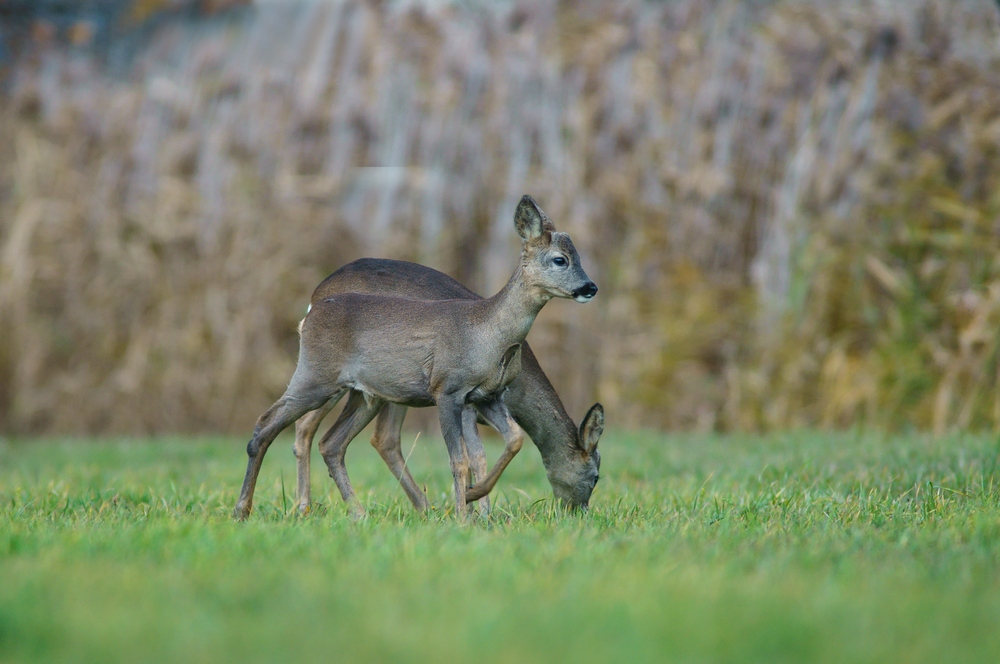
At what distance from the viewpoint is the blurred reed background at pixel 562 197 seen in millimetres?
9361

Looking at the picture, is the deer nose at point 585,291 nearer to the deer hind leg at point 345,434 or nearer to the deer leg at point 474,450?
the deer leg at point 474,450

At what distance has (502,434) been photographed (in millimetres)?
5164

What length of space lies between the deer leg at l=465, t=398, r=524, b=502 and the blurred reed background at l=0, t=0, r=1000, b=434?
4.59 meters

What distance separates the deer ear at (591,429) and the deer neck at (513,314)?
0.64m

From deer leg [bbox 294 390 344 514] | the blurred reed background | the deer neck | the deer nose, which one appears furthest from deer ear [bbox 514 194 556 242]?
the blurred reed background

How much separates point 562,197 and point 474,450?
18.2 feet

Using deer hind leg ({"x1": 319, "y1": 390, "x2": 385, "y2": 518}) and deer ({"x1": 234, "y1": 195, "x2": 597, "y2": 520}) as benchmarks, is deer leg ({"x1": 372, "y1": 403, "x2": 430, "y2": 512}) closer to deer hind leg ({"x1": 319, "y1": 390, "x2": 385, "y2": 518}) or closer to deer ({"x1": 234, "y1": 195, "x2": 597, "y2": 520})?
deer hind leg ({"x1": 319, "y1": 390, "x2": 385, "y2": 518})

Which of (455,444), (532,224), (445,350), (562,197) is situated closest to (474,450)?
(455,444)

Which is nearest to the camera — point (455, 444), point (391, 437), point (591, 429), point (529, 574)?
point (529, 574)

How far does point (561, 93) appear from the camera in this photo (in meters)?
10.9

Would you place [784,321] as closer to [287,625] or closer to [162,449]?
[162,449]

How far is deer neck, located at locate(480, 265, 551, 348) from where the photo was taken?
5.04 meters

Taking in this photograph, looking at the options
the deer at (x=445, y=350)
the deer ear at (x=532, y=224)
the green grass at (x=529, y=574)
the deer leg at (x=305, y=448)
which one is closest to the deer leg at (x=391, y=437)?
the green grass at (x=529, y=574)

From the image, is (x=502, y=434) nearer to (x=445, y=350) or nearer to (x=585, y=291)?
(x=445, y=350)
